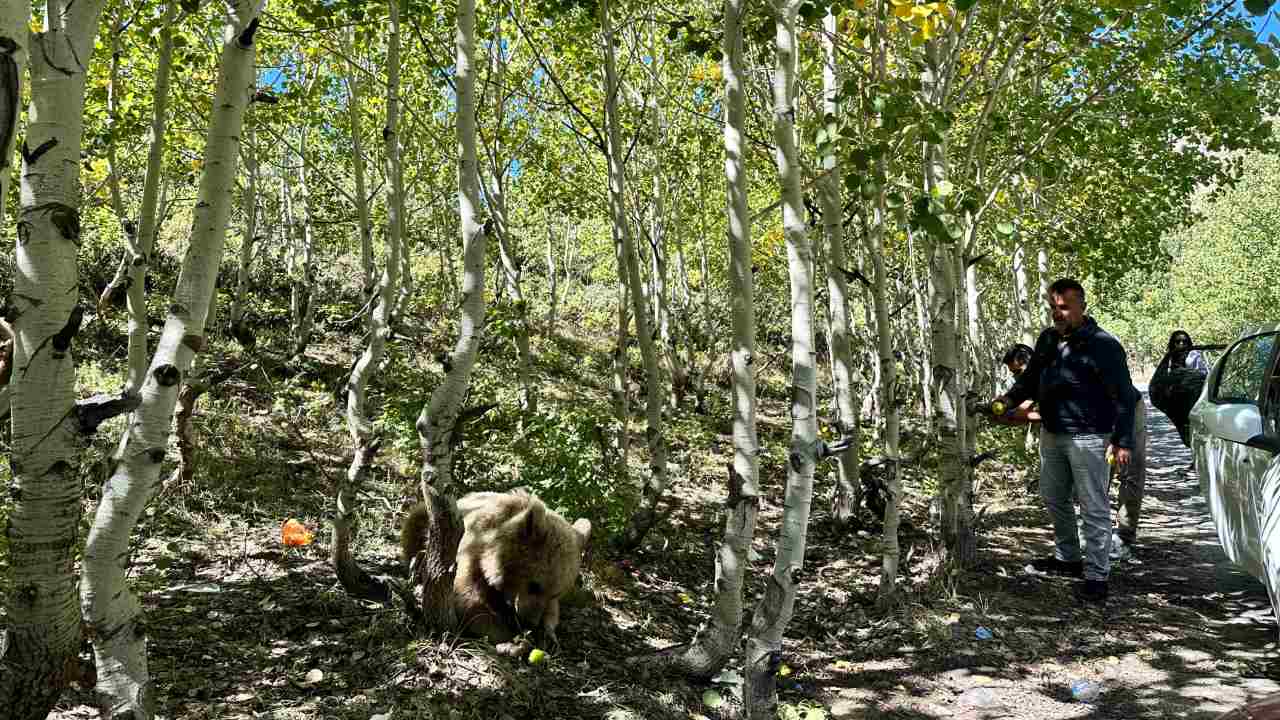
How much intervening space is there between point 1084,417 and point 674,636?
336 centimetres

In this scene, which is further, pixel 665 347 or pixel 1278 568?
pixel 665 347

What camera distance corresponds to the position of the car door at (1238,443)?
15.7 feet

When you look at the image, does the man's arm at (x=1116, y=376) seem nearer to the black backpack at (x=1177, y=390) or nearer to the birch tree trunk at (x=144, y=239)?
the black backpack at (x=1177, y=390)

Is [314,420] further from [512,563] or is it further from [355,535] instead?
[512,563]

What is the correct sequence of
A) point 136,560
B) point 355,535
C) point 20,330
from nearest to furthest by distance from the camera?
point 20,330 < point 136,560 < point 355,535

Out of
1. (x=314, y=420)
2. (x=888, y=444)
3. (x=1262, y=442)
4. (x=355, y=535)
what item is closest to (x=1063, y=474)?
(x=888, y=444)

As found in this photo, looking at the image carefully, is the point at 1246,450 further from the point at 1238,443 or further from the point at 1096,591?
the point at 1096,591

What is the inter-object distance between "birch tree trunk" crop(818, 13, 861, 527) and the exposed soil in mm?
981

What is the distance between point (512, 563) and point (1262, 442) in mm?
4313

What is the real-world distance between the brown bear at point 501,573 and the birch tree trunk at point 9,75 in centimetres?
286

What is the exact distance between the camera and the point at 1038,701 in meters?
4.59

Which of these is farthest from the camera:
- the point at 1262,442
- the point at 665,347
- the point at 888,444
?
the point at 665,347

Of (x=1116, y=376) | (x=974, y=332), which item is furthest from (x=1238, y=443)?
(x=974, y=332)

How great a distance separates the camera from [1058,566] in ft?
21.6
